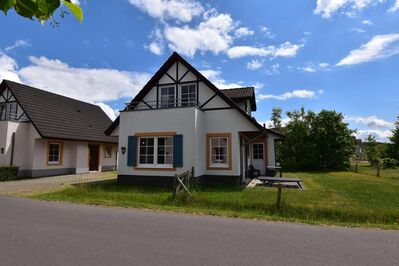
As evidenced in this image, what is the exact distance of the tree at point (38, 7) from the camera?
1.23 m

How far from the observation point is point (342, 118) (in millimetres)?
26359

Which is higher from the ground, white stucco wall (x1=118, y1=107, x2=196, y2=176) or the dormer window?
the dormer window

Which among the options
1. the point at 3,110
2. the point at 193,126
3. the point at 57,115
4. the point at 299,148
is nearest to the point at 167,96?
the point at 193,126

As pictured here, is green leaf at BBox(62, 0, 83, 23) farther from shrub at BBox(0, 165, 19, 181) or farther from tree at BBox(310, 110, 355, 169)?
tree at BBox(310, 110, 355, 169)

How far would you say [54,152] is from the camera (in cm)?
1936

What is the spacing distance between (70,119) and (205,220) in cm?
1827

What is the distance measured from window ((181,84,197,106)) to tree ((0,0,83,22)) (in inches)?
541

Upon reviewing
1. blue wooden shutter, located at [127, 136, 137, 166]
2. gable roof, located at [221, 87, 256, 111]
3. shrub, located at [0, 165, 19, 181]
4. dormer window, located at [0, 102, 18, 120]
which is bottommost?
shrub, located at [0, 165, 19, 181]

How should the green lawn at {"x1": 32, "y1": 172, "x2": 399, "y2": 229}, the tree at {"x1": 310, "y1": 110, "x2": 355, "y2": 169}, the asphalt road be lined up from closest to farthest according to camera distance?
1. the asphalt road
2. the green lawn at {"x1": 32, "y1": 172, "x2": 399, "y2": 229}
3. the tree at {"x1": 310, "y1": 110, "x2": 355, "y2": 169}

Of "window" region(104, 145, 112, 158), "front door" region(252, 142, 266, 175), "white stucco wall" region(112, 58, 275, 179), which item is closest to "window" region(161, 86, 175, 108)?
"white stucco wall" region(112, 58, 275, 179)

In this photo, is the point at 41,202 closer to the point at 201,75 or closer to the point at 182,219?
the point at 182,219

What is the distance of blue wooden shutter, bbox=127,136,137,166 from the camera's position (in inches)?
564

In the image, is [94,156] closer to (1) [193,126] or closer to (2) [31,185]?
(2) [31,185]

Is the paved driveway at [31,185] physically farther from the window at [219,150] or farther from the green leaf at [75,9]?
the green leaf at [75,9]
